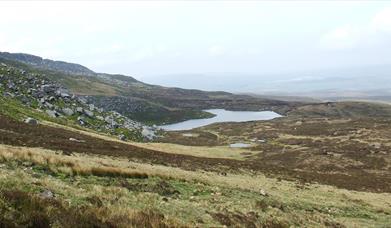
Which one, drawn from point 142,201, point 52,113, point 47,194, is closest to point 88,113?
point 52,113

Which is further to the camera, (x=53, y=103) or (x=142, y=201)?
(x=53, y=103)

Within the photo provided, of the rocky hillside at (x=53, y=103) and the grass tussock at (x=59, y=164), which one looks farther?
the rocky hillside at (x=53, y=103)

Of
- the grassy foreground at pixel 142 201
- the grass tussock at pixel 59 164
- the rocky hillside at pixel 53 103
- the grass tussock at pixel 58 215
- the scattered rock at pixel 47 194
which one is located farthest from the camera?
the rocky hillside at pixel 53 103

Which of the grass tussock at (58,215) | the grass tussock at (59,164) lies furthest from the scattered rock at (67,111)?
the grass tussock at (58,215)

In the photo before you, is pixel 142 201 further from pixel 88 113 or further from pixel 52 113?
pixel 88 113

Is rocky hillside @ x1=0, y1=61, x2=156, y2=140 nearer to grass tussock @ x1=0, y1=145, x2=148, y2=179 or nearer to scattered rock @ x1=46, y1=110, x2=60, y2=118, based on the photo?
scattered rock @ x1=46, y1=110, x2=60, y2=118

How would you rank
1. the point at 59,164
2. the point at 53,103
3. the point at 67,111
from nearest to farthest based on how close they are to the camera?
the point at 59,164 < the point at 67,111 < the point at 53,103

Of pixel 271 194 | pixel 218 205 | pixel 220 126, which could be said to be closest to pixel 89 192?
pixel 218 205

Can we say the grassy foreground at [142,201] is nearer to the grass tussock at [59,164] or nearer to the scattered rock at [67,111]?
the grass tussock at [59,164]

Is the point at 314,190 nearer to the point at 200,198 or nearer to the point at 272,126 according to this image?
the point at 200,198
